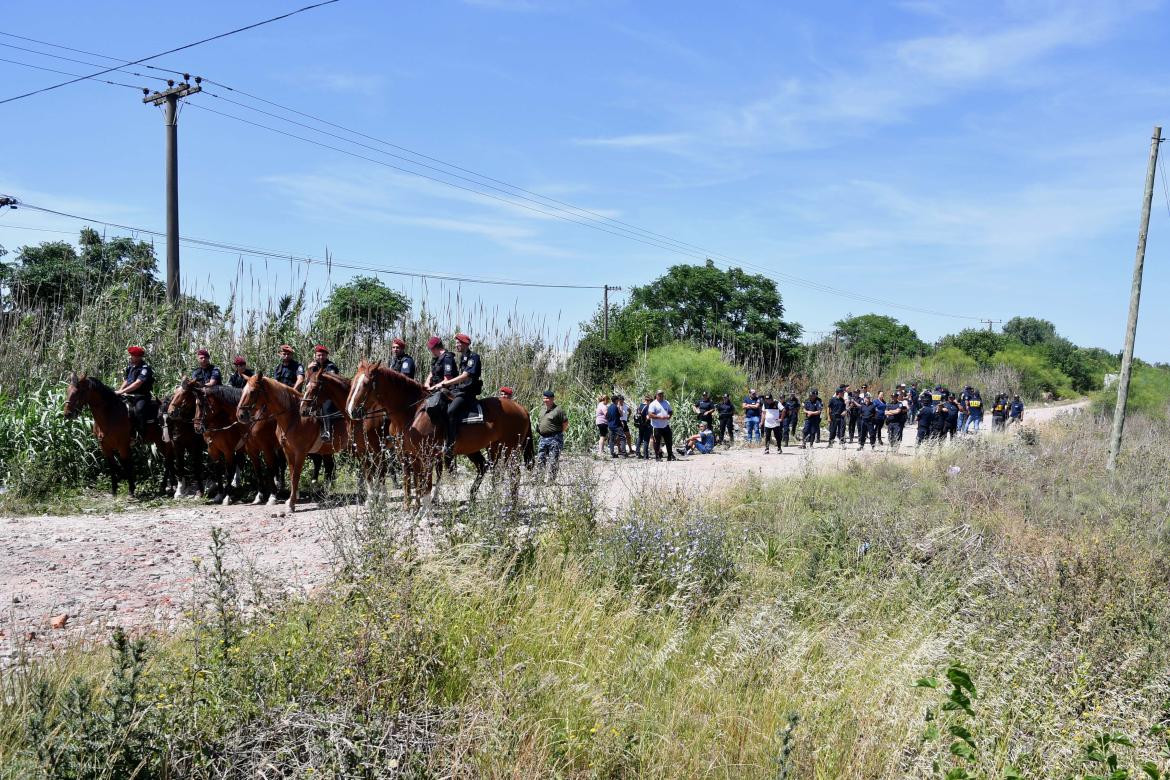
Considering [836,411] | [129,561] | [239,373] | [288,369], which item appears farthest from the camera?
[836,411]

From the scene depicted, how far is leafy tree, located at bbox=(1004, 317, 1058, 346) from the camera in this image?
314 ft

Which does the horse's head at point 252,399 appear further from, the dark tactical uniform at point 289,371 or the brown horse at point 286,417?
the dark tactical uniform at point 289,371

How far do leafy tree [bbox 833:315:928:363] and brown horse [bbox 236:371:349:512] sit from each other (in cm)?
5403

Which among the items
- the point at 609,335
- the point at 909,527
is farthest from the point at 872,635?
the point at 609,335

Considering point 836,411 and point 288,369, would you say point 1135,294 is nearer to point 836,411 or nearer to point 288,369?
point 836,411

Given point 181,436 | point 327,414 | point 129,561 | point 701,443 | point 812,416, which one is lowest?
point 129,561

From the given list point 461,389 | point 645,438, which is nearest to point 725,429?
point 645,438

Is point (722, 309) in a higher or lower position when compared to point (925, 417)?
higher

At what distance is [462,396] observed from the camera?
11.4 meters

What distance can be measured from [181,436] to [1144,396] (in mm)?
40909

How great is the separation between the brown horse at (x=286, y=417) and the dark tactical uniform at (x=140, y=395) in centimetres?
212

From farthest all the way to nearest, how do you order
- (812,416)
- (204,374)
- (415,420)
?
1. (812,416)
2. (204,374)
3. (415,420)

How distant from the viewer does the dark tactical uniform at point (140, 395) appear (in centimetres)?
1302

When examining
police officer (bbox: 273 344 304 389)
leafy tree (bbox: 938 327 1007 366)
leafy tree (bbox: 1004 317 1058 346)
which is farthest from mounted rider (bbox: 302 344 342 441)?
leafy tree (bbox: 1004 317 1058 346)
